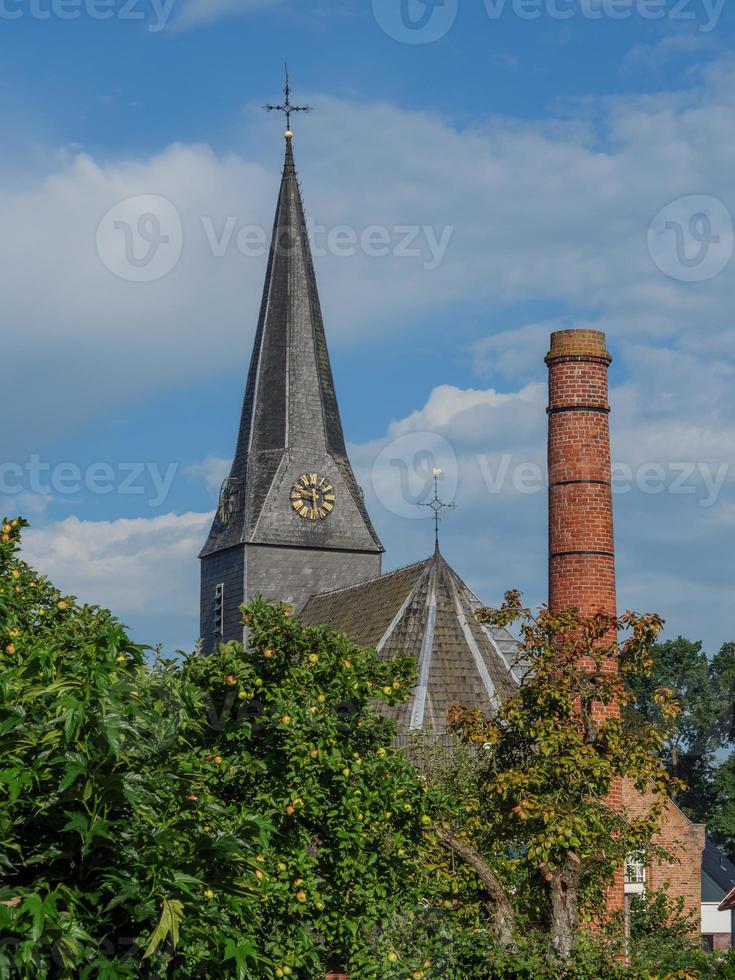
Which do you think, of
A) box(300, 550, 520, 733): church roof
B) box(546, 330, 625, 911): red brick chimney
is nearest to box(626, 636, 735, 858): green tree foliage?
box(300, 550, 520, 733): church roof

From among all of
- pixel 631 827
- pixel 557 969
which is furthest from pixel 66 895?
pixel 631 827

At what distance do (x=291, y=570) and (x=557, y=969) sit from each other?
3598cm

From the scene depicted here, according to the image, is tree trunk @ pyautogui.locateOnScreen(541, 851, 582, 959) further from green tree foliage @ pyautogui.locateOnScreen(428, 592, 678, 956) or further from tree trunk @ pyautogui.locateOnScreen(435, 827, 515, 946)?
tree trunk @ pyautogui.locateOnScreen(435, 827, 515, 946)

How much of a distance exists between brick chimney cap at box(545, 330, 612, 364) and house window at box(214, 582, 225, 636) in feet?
89.9

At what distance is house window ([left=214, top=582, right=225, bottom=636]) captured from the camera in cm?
5678

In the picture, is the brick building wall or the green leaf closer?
the green leaf

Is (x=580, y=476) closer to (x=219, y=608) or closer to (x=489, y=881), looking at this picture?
(x=489, y=881)

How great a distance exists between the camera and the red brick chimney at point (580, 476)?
30734 mm

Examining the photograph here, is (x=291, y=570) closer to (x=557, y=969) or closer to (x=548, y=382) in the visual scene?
(x=548, y=382)

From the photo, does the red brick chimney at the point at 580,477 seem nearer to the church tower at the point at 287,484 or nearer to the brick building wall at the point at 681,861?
the brick building wall at the point at 681,861

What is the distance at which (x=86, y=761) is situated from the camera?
12.1 metres

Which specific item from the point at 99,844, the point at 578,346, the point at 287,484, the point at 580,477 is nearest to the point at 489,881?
the point at 99,844

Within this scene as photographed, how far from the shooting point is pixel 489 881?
20.9 metres

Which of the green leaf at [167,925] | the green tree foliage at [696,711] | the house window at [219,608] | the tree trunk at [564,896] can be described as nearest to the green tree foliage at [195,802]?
the green leaf at [167,925]
